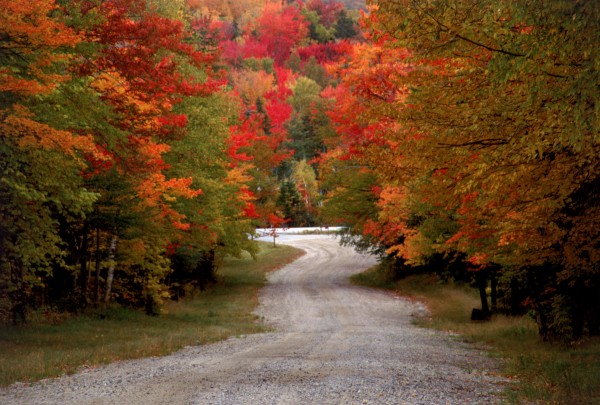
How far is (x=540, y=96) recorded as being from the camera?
692cm

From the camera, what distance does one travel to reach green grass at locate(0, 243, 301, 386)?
11.9 metres

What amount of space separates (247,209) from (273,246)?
23902 millimetres

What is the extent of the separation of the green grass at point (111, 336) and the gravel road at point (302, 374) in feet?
2.68

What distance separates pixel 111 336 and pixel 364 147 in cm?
997

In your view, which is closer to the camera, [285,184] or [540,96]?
[540,96]

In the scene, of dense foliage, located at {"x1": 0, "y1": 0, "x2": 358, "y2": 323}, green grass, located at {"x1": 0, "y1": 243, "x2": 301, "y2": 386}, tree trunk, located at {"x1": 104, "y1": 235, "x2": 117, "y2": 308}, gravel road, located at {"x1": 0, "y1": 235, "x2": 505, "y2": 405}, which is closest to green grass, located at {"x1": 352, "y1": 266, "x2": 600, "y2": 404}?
gravel road, located at {"x1": 0, "y1": 235, "x2": 505, "y2": 405}

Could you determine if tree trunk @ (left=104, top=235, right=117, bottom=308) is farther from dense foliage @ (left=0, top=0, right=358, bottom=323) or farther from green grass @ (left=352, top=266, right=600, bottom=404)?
green grass @ (left=352, top=266, right=600, bottom=404)

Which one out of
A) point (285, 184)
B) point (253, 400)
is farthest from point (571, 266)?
point (285, 184)

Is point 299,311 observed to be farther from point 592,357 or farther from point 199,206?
point 592,357

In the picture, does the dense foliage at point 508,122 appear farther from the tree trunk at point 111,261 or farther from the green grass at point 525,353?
the tree trunk at point 111,261

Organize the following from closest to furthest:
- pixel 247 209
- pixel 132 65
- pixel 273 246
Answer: pixel 132 65 < pixel 247 209 < pixel 273 246

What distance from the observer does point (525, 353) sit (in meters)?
14.7

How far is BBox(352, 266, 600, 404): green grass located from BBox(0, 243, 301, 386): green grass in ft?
26.2

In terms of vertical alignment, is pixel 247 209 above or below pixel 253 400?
above
